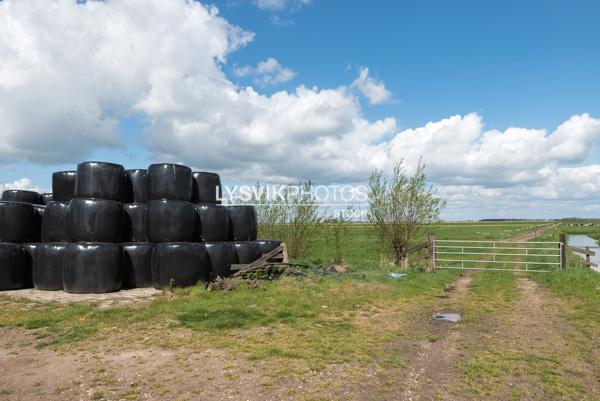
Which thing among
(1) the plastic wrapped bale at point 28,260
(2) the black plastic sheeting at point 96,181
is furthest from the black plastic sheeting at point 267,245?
(1) the plastic wrapped bale at point 28,260

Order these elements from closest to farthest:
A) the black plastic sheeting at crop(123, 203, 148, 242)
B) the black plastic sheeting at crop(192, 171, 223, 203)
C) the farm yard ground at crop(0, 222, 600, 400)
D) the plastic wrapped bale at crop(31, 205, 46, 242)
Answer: the farm yard ground at crop(0, 222, 600, 400) → the black plastic sheeting at crop(123, 203, 148, 242) → the plastic wrapped bale at crop(31, 205, 46, 242) → the black plastic sheeting at crop(192, 171, 223, 203)

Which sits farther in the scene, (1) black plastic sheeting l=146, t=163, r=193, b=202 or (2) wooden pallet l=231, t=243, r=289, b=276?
(2) wooden pallet l=231, t=243, r=289, b=276

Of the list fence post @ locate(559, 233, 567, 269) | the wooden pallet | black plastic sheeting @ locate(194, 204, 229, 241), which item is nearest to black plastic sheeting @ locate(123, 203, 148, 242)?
black plastic sheeting @ locate(194, 204, 229, 241)

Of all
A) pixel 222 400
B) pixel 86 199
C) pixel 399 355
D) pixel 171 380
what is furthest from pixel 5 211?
pixel 399 355

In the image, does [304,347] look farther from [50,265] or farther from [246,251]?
[50,265]

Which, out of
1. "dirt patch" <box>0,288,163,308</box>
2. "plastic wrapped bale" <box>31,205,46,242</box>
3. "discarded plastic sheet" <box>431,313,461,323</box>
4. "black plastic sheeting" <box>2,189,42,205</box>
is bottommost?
"discarded plastic sheet" <box>431,313,461,323</box>

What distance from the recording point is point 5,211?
12.5m

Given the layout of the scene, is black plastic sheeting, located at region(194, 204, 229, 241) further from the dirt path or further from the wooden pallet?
the dirt path

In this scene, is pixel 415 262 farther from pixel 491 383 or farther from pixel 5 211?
pixel 5 211

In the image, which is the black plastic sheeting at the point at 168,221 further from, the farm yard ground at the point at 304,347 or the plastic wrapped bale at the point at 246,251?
the plastic wrapped bale at the point at 246,251

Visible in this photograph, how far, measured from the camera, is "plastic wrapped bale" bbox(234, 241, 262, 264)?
13.4 meters

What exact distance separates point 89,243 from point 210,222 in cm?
342

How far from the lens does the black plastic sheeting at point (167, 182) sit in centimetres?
1234

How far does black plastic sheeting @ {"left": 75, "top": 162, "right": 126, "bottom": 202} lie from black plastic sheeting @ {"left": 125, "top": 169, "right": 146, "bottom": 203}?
86 centimetres
